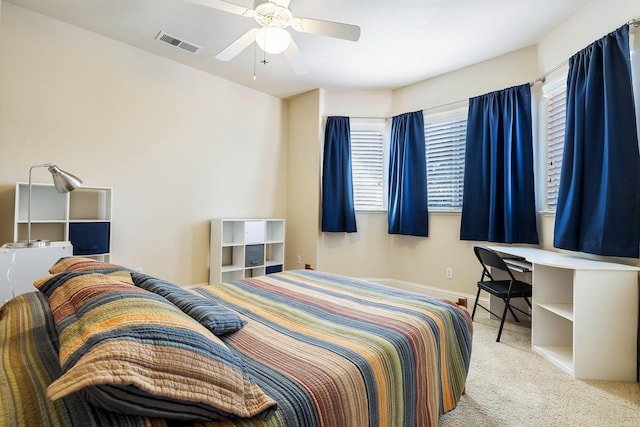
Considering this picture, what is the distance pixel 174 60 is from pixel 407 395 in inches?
153

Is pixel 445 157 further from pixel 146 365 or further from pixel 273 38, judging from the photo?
pixel 146 365

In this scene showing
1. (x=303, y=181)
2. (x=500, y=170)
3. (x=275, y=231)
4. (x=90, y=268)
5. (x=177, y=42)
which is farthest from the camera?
(x=303, y=181)

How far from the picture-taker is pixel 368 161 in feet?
14.3

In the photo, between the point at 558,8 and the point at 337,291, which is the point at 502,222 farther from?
the point at 337,291

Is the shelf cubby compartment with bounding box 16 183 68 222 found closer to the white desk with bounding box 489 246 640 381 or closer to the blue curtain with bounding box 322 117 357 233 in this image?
the blue curtain with bounding box 322 117 357 233

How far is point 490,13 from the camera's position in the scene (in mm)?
2576

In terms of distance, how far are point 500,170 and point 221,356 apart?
11.0 feet

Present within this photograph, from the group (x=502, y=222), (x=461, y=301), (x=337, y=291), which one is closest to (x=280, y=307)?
(x=337, y=291)

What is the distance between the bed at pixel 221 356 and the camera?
62cm

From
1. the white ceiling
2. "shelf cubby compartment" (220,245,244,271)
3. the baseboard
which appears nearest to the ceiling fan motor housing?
the white ceiling

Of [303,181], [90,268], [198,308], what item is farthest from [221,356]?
[303,181]

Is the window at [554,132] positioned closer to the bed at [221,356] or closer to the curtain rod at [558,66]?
the curtain rod at [558,66]

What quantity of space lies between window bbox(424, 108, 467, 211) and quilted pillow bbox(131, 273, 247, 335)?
3192mm

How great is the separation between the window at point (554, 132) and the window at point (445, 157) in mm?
844
